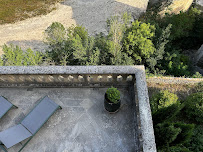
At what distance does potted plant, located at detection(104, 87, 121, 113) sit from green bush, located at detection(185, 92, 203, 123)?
6474 millimetres

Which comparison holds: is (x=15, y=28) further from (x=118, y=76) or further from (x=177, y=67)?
(x=118, y=76)

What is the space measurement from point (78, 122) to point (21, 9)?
27.8m

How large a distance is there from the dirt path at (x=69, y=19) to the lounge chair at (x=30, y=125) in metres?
18.5

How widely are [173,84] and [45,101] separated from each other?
377 inches

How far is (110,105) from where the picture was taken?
19.7ft

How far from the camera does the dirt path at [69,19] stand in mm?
24578

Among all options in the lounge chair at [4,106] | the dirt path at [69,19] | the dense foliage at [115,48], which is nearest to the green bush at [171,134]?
the lounge chair at [4,106]

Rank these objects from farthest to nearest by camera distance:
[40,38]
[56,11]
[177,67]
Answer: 1. [56,11]
2. [40,38]
3. [177,67]

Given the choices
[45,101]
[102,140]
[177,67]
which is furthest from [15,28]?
[102,140]

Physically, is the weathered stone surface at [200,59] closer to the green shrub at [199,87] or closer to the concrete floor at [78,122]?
the green shrub at [199,87]

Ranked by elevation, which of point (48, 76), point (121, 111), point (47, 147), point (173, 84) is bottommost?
point (173, 84)

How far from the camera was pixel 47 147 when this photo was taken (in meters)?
5.79

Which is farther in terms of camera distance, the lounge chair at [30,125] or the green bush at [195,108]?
the green bush at [195,108]

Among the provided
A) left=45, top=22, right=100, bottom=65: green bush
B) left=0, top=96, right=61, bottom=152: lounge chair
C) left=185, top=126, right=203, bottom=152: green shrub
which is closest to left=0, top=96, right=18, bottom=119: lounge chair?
left=0, top=96, right=61, bottom=152: lounge chair
